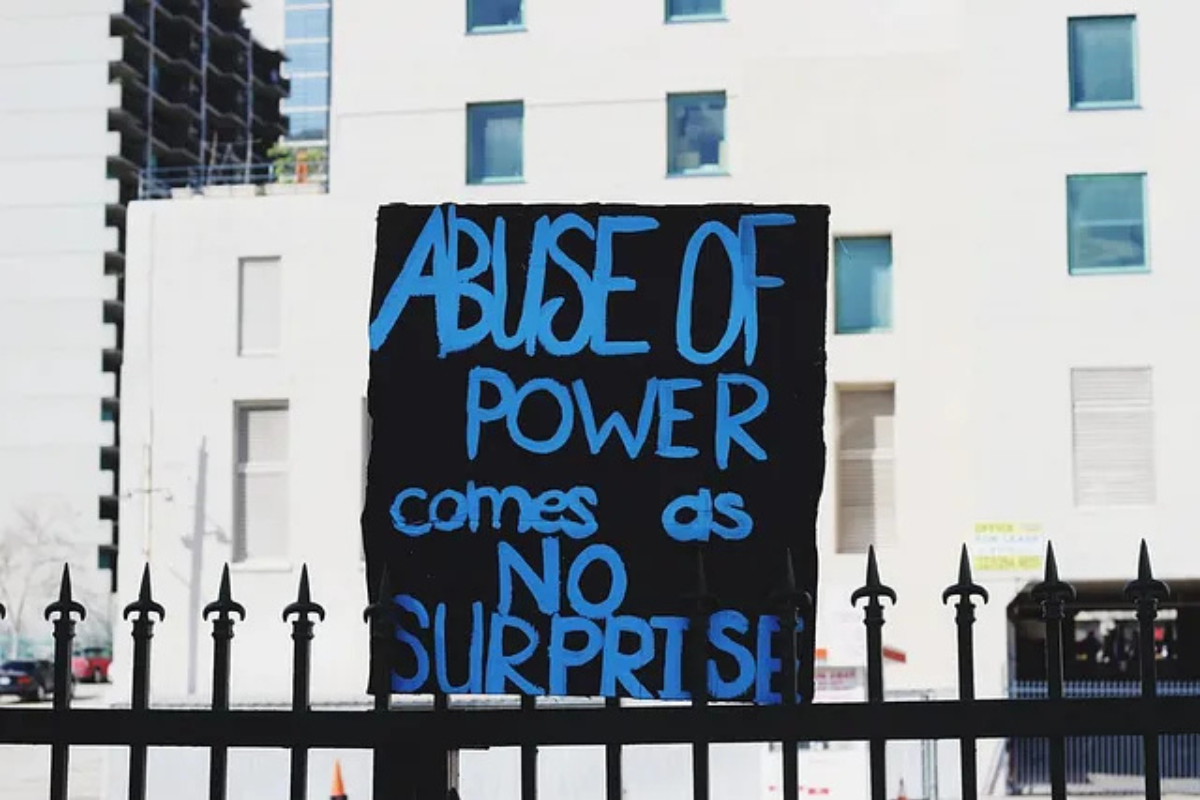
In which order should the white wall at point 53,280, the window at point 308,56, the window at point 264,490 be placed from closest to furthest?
1. the window at point 264,490
2. the white wall at point 53,280
3. the window at point 308,56

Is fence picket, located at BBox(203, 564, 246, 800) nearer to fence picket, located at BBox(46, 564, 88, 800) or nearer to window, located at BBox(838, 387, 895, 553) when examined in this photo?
fence picket, located at BBox(46, 564, 88, 800)

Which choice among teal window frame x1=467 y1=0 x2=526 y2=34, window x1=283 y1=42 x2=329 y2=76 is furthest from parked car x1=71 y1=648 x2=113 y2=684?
window x1=283 y1=42 x2=329 y2=76

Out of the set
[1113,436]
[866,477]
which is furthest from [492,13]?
[1113,436]

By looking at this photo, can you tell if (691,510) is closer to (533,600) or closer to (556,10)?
(533,600)

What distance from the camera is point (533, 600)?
179 inches

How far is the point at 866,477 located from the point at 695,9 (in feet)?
29.5

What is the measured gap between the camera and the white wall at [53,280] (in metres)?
76.7

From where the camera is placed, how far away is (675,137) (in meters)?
33.9

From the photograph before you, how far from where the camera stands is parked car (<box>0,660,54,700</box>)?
175 ft

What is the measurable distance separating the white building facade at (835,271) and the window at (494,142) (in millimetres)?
54

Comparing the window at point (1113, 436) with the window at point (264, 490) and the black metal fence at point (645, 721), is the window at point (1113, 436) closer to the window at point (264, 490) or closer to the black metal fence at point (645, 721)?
the window at point (264, 490)

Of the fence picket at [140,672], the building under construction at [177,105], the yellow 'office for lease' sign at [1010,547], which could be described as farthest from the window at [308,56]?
the fence picket at [140,672]

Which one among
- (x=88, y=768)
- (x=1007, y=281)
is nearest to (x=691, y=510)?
(x=1007, y=281)

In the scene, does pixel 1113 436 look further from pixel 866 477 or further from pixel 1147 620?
pixel 1147 620
